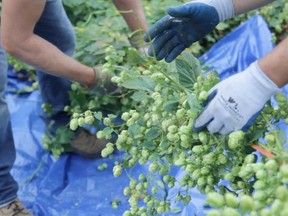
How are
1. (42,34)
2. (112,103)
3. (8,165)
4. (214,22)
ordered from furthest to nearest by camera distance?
1. (112,103)
2. (42,34)
3. (8,165)
4. (214,22)

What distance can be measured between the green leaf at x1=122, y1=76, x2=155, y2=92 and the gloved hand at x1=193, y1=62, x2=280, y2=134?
8.1 inches

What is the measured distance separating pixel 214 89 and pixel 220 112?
2.1 inches

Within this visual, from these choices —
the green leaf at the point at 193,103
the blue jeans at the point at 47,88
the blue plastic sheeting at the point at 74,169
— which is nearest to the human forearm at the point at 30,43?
the blue jeans at the point at 47,88

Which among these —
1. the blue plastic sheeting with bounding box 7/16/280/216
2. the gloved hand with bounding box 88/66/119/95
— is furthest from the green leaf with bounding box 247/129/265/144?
the gloved hand with bounding box 88/66/119/95

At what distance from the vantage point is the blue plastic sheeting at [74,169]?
5.94 ft

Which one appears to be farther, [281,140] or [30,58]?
[30,58]

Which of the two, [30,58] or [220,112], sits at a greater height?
[220,112]

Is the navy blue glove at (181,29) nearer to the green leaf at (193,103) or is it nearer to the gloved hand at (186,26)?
the gloved hand at (186,26)

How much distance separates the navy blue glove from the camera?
4.19 feet

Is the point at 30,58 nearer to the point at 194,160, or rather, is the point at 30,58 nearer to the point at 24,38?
the point at 24,38

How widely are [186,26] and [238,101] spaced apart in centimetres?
44

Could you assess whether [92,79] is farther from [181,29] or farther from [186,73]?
[186,73]

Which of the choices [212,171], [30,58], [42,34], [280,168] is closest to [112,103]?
[42,34]

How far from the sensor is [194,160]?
1.00 m
